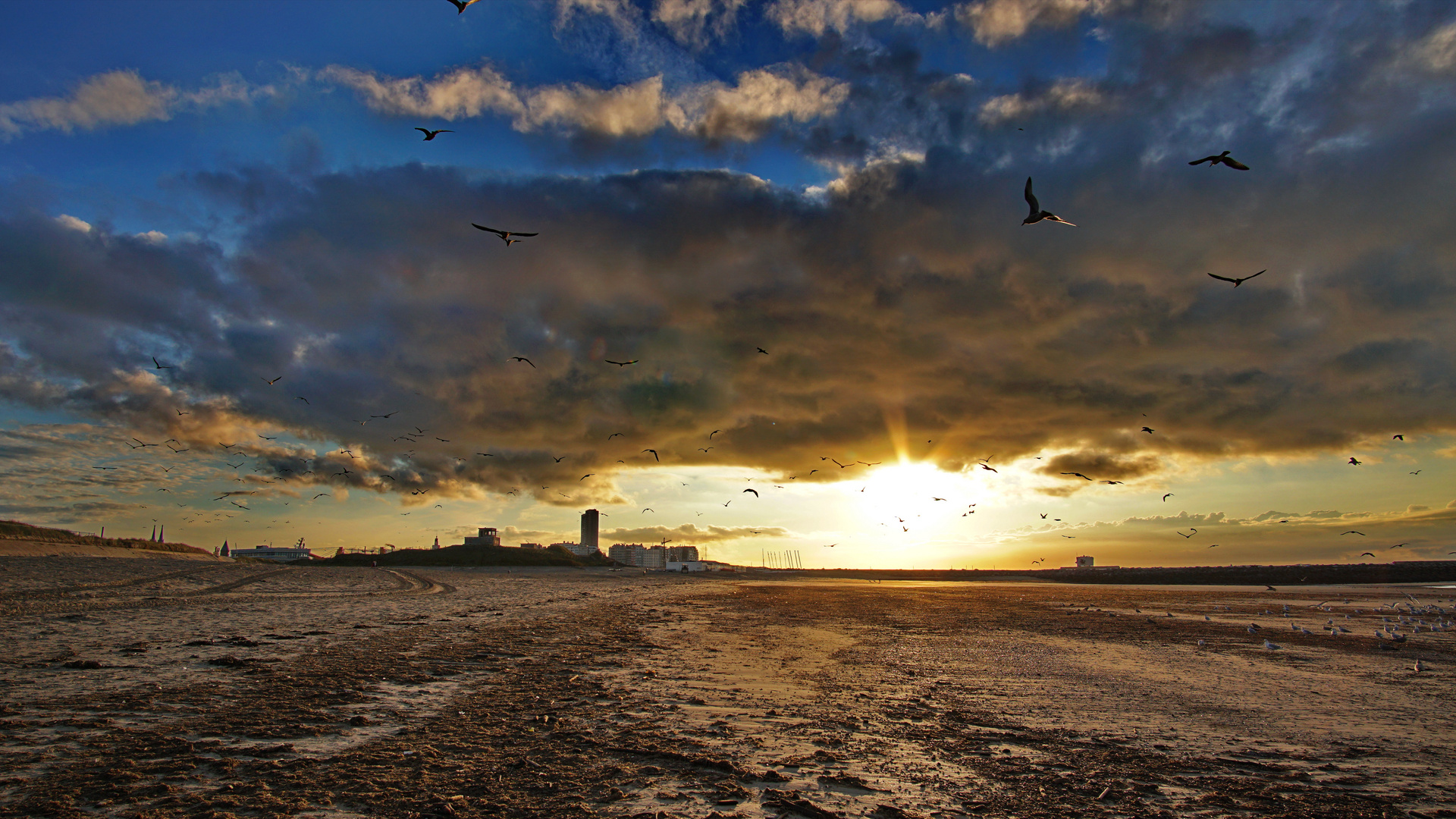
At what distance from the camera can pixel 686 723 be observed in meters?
9.40

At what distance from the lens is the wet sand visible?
21.1 feet

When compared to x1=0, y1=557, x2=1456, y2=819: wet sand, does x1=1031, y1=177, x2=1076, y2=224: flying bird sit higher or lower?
higher

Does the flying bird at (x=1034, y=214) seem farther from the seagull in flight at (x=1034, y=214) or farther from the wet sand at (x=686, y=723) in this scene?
the wet sand at (x=686, y=723)

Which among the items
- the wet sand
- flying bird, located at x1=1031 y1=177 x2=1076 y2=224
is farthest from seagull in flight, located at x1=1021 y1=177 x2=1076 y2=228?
the wet sand

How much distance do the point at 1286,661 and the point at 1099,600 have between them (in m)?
32.7

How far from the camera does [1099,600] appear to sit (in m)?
46.0

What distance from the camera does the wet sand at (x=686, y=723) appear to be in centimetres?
643

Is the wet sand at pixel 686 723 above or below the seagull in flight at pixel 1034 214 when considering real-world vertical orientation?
below

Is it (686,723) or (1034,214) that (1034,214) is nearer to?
(1034,214)

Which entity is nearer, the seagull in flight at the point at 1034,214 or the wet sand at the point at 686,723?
the wet sand at the point at 686,723

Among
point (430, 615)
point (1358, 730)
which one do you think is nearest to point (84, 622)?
point (430, 615)

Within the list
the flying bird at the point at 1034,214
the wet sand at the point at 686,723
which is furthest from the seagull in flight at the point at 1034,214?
the wet sand at the point at 686,723

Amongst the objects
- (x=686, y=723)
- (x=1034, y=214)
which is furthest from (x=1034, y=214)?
(x=686, y=723)

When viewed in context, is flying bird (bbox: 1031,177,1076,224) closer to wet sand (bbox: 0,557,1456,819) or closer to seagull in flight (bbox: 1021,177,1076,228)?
seagull in flight (bbox: 1021,177,1076,228)
